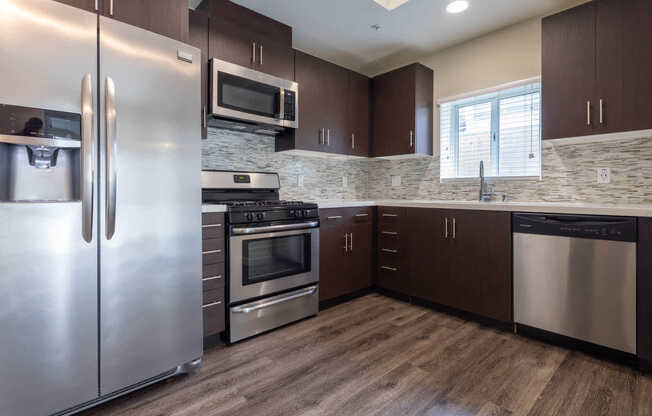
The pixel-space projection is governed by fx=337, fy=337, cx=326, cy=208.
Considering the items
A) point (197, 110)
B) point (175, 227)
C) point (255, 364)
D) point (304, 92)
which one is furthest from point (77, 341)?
point (304, 92)

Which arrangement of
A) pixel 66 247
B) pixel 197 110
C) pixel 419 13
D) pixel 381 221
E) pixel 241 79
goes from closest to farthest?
pixel 66 247
pixel 197 110
pixel 241 79
pixel 419 13
pixel 381 221

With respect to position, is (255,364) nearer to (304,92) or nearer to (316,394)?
(316,394)

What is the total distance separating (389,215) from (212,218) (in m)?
1.65

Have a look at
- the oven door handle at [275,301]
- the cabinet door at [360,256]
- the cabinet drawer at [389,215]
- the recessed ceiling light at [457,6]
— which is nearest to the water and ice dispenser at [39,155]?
the oven door handle at [275,301]

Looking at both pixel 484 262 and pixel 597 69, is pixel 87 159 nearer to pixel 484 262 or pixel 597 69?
pixel 484 262

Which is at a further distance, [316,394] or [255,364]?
[255,364]

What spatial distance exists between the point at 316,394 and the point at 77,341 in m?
1.09

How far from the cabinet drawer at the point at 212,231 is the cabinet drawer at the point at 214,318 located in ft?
1.39

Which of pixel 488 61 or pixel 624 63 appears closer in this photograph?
pixel 624 63

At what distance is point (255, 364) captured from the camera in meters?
1.95

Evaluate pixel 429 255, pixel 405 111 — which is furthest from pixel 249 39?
pixel 429 255

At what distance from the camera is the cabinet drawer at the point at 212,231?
6.77 ft

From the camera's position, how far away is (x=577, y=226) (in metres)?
2.06

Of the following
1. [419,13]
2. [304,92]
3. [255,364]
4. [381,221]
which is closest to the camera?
[255,364]
